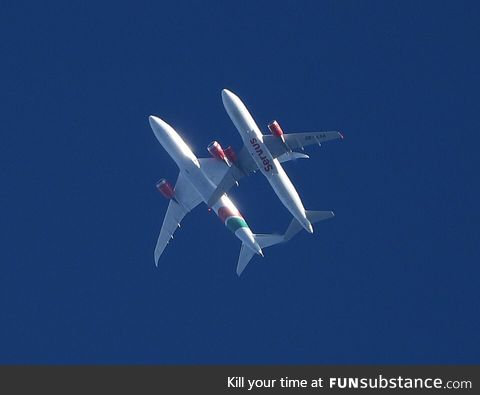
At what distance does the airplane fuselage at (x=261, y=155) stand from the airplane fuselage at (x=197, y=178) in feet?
26.2

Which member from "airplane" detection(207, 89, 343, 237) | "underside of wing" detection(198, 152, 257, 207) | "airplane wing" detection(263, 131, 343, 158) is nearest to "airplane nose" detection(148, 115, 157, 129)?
"underside of wing" detection(198, 152, 257, 207)

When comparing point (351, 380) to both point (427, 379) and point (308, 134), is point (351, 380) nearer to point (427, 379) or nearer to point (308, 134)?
point (427, 379)

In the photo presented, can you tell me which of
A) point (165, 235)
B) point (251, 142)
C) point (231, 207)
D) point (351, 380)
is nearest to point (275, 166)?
point (251, 142)

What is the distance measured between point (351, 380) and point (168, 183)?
44.9 metres

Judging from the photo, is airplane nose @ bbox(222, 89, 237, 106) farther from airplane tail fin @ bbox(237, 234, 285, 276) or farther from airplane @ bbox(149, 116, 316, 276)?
airplane tail fin @ bbox(237, 234, 285, 276)

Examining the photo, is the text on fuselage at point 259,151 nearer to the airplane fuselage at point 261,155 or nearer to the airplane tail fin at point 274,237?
the airplane fuselage at point 261,155

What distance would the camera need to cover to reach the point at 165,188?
4439 inches

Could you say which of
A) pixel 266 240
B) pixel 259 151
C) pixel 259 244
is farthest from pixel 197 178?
pixel 266 240

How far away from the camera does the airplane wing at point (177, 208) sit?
11288cm

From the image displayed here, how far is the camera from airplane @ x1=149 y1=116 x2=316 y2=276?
107625mm

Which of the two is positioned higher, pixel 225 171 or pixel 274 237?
pixel 225 171

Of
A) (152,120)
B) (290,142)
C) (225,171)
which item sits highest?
(152,120)

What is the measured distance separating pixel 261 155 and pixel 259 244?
509 inches

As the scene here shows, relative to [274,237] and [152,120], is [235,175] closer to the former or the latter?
[274,237]
